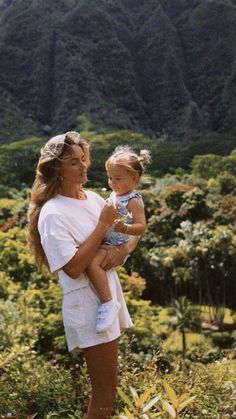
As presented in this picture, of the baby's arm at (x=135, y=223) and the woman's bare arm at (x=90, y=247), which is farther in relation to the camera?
the baby's arm at (x=135, y=223)

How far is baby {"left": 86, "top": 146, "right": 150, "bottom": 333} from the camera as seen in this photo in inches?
113

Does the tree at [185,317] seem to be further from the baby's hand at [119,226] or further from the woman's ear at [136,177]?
the baby's hand at [119,226]

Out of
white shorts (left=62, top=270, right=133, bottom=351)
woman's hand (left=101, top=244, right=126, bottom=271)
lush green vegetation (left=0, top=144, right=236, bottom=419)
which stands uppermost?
woman's hand (left=101, top=244, right=126, bottom=271)

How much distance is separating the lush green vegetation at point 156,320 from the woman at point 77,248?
9.8 inches

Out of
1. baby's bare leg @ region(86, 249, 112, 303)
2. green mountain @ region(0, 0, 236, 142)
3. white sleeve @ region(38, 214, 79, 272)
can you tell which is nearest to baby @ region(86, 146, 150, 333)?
baby's bare leg @ region(86, 249, 112, 303)

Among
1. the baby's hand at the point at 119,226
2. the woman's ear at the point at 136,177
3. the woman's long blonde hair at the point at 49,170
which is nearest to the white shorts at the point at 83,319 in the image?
the baby's hand at the point at 119,226

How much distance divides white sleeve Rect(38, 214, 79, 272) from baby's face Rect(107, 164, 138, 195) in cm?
54

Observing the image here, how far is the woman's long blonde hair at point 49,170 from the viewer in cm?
298

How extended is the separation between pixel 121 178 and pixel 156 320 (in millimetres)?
16397

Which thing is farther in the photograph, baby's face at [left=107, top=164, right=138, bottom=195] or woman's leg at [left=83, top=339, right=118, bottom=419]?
baby's face at [left=107, top=164, right=138, bottom=195]

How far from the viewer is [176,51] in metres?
103

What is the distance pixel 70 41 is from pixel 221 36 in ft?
98.7

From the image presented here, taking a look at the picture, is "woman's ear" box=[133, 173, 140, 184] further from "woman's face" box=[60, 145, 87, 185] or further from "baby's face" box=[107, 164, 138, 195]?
"woman's face" box=[60, 145, 87, 185]

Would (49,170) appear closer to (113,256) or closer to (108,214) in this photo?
(108,214)
